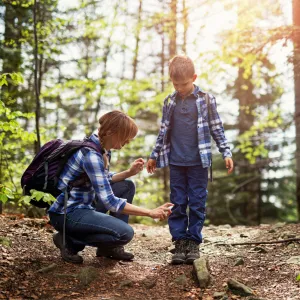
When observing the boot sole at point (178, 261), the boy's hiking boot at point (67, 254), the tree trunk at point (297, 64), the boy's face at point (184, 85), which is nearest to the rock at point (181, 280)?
the boot sole at point (178, 261)

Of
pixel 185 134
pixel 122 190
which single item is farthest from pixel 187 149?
pixel 122 190

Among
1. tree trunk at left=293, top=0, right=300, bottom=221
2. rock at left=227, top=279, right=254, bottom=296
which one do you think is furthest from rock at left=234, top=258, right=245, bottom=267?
tree trunk at left=293, top=0, right=300, bottom=221

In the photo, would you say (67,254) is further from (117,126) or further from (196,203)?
(196,203)

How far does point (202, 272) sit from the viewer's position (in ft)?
10.8

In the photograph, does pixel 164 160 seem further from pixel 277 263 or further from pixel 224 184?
pixel 224 184

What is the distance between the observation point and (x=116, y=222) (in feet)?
11.3

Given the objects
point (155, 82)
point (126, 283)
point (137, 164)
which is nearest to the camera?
point (126, 283)

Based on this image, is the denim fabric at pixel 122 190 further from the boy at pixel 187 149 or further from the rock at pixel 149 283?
the rock at pixel 149 283

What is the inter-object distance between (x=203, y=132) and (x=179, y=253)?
130 centimetres

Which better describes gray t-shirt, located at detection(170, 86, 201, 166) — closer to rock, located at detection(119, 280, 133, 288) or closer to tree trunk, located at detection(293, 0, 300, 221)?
rock, located at detection(119, 280, 133, 288)

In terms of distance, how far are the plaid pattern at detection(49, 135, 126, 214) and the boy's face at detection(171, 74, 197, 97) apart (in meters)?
1.09

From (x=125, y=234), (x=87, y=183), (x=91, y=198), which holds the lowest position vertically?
(x=125, y=234)

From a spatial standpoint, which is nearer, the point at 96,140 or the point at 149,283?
the point at 149,283

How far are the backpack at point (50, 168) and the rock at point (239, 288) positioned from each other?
1.55m
